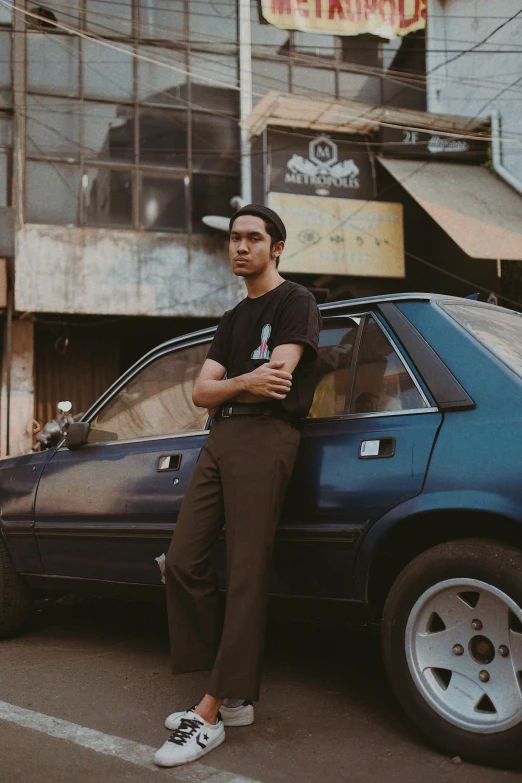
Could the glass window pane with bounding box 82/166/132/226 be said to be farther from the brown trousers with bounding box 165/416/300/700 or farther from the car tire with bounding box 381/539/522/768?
the car tire with bounding box 381/539/522/768

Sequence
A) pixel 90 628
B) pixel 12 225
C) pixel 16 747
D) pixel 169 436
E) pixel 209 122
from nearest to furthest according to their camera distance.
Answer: pixel 16 747
pixel 169 436
pixel 90 628
pixel 12 225
pixel 209 122

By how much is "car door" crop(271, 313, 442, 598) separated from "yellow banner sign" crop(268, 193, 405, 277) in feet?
34.6

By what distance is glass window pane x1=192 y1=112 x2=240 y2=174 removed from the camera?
48.3 feet

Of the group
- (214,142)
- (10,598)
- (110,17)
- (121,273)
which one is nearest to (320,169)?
(214,142)

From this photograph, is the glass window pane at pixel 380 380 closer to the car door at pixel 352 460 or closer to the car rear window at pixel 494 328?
the car door at pixel 352 460

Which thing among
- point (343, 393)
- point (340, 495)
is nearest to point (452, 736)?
point (340, 495)

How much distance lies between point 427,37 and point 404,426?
14707mm

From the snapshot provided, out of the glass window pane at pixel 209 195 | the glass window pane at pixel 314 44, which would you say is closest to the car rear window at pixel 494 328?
the glass window pane at pixel 209 195

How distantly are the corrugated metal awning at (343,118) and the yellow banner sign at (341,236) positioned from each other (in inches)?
51.1

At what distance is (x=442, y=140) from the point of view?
1430cm

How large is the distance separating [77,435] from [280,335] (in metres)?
1.57

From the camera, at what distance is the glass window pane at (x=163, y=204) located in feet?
48.0

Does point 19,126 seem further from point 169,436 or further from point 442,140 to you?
point 169,436

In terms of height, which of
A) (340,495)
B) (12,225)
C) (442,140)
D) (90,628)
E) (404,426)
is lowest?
(90,628)
